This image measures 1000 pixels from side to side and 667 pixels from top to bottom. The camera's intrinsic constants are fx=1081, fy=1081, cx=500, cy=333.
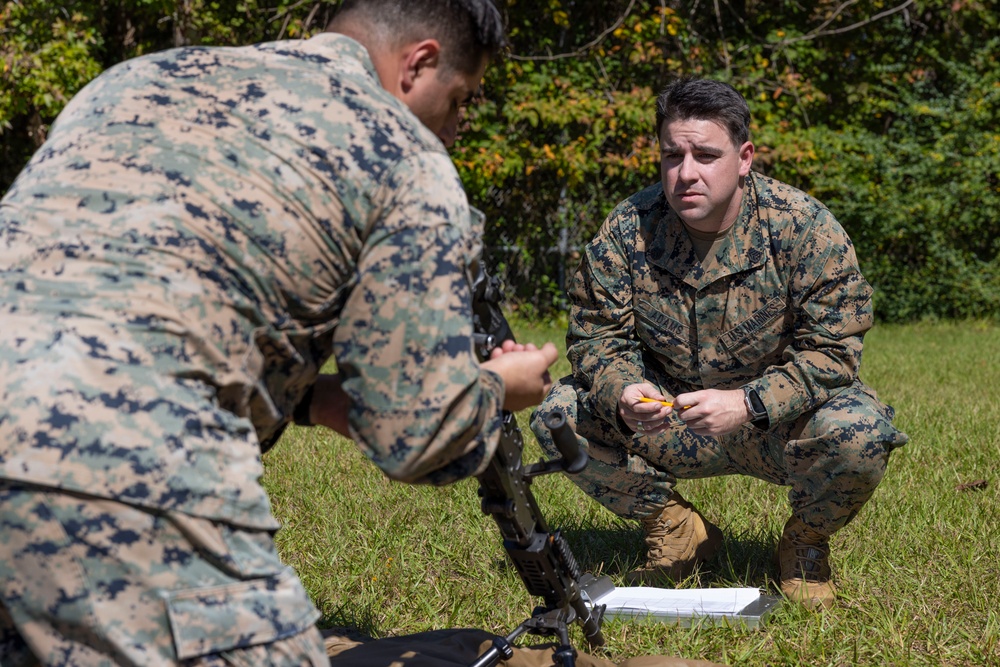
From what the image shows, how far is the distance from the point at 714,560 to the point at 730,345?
89cm

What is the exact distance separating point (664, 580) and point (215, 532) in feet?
8.40

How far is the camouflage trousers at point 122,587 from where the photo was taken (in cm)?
179

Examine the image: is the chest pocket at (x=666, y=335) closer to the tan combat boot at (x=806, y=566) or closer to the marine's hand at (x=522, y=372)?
the tan combat boot at (x=806, y=566)

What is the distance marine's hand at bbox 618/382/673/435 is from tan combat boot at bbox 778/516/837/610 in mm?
607

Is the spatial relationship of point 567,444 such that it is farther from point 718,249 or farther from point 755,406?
point 718,249

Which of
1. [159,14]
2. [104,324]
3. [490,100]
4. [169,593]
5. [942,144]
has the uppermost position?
[104,324]

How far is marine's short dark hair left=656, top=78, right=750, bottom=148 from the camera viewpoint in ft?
12.8

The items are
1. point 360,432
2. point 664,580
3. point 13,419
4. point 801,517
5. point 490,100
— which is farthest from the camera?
point 490,100

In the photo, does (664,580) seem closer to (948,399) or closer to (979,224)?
(948,399)

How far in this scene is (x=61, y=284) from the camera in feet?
6.08

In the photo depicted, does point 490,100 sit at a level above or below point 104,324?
below

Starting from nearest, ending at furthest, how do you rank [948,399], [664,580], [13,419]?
[13,419] < [664,580] < [948,399]

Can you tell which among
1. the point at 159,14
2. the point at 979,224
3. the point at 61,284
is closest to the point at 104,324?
the point at 61,284

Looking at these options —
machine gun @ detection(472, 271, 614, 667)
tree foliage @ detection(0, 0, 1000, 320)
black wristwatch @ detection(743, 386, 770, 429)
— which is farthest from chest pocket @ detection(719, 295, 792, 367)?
tree foliage @ detection(0, 0, 1000, 320)
